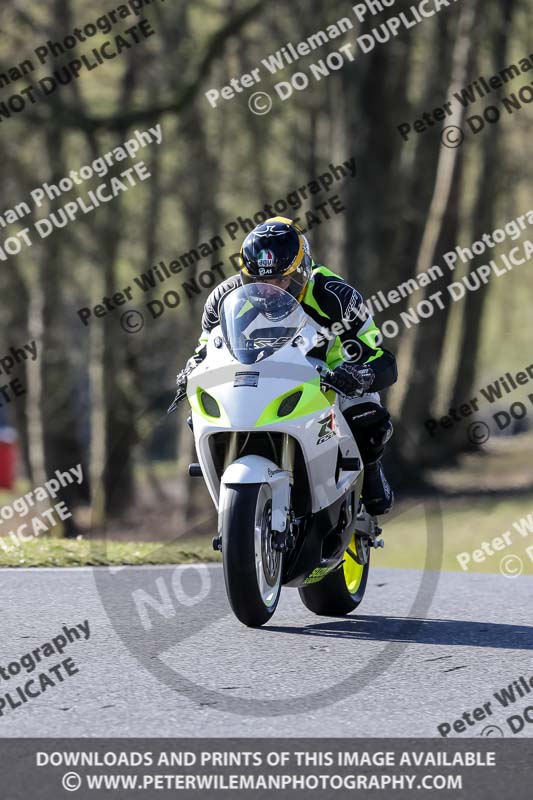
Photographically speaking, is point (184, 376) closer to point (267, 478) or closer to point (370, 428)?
point (267, 478)

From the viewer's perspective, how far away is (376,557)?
18.1 meters

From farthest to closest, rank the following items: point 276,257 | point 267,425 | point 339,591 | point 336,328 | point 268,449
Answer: point 339,591, point 336,328, point 276,257, point 268,449, point 267,425

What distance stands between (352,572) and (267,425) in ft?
5.78

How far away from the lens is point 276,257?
6.75 m

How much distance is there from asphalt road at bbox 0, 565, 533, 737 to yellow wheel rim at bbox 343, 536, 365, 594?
0.59 ft

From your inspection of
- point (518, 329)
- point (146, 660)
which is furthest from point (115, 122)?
point (518, 329)

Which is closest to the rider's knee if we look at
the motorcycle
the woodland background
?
the motorcycle

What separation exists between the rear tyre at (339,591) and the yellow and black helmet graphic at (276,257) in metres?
1.57

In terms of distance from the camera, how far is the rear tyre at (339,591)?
744cm

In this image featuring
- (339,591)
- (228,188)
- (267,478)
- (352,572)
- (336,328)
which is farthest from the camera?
(228,188)

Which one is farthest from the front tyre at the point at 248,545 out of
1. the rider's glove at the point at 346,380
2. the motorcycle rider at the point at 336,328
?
the motorcycle rider at the point at 336,328

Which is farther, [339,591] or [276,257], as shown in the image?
[339,591]

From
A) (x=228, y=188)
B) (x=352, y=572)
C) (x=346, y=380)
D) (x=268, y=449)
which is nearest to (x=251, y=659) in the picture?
(x=268, y=449)

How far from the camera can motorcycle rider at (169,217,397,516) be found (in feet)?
22.2
